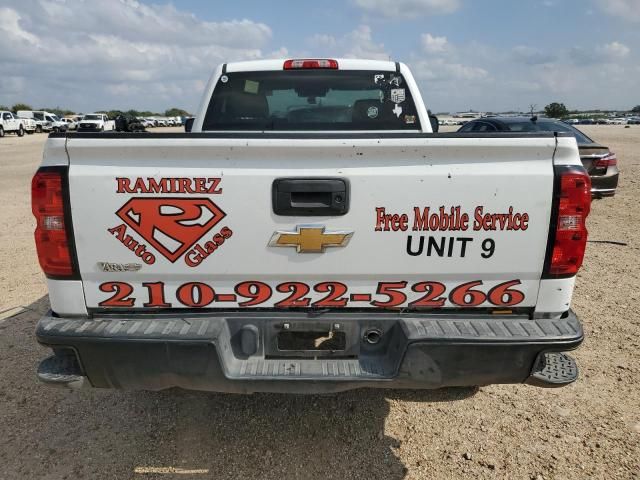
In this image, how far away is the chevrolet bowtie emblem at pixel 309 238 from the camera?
2.13m

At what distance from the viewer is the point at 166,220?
6.95 feet

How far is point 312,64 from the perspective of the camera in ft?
12.9

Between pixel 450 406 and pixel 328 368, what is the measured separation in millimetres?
1355

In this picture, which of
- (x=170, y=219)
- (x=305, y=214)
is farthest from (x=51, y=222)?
(x=305, y=214)

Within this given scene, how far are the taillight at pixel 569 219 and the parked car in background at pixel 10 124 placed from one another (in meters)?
42.2

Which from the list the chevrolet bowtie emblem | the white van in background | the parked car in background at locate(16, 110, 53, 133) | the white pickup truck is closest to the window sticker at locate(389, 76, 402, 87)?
the white pickup truck

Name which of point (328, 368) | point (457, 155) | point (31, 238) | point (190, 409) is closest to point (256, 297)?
point (328, 368)

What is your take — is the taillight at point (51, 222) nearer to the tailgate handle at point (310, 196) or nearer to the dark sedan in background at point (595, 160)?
the tailgate handle at point (310, 196)

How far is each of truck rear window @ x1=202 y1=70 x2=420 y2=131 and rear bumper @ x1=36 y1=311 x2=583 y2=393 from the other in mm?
2136

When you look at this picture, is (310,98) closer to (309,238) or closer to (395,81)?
(395,81)

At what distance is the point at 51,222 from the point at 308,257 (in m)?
1.16

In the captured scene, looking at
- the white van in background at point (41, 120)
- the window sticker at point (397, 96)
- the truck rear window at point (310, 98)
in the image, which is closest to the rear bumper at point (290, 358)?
the truck rear window at point (310, 98)

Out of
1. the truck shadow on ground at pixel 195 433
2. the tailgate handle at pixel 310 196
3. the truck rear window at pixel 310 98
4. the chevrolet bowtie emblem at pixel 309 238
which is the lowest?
the truck shadow on ground at pixel 195 433

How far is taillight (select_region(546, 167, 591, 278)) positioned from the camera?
2.06m
